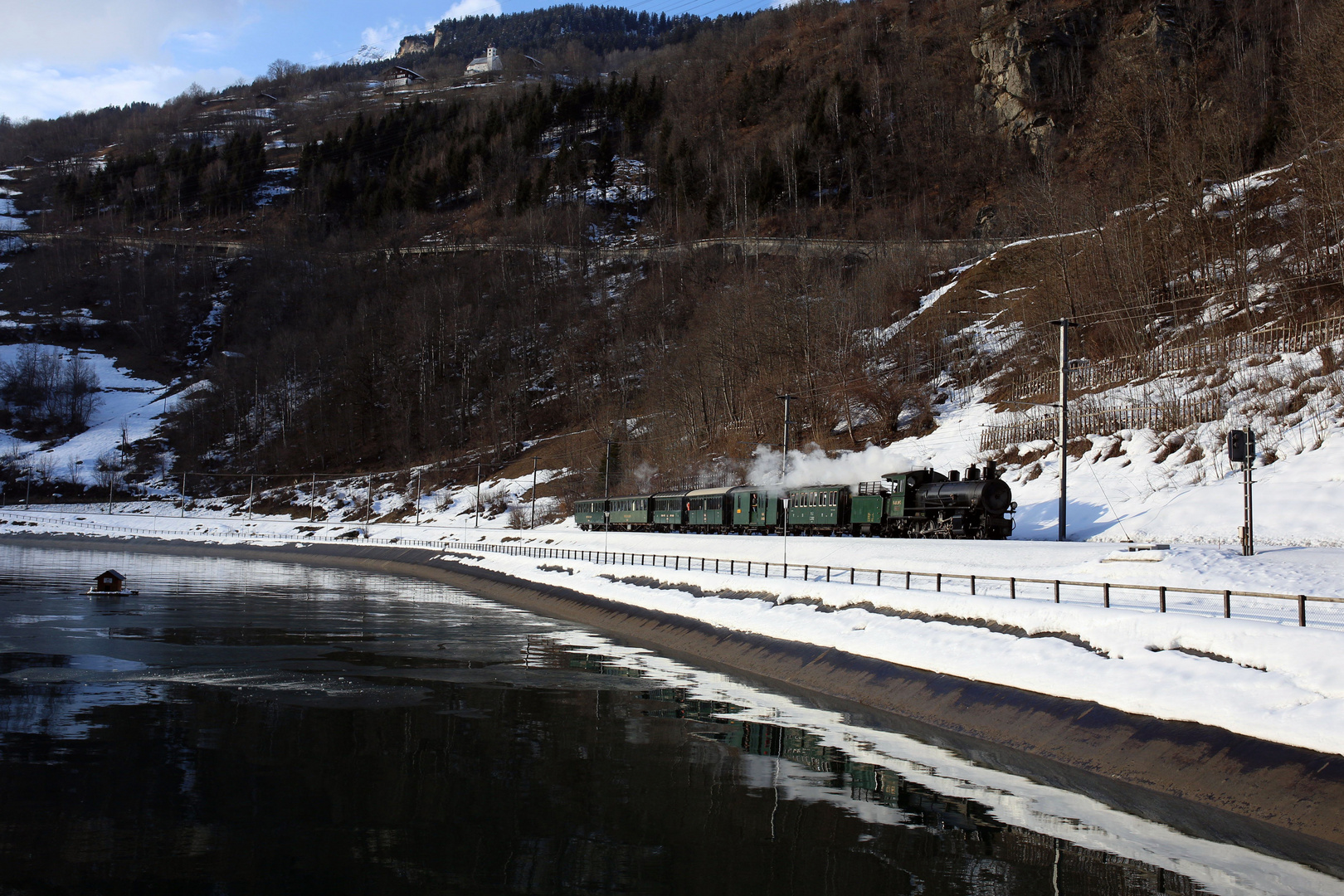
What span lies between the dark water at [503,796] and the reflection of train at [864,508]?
1974cm

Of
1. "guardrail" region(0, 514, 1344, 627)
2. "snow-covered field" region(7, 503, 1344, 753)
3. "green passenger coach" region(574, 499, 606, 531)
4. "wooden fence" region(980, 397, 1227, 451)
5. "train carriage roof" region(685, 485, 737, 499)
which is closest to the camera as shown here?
"snow-covered field" region(7, 503, 1344, 753)

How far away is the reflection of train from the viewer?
125 feet

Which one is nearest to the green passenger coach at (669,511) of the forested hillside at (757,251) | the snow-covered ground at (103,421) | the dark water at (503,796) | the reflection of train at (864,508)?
the reflection of train at (864,508)

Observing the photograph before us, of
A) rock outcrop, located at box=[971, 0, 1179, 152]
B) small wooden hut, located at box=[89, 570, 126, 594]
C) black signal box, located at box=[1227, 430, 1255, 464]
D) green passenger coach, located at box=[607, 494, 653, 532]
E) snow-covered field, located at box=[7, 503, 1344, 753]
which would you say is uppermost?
rock outcrop, located at box=[971, 0, 1179, 152]

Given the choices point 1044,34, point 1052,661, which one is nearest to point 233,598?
point 1052,661

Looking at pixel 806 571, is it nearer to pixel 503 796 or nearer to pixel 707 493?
pixel 503 796

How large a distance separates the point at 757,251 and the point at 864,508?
285 ft

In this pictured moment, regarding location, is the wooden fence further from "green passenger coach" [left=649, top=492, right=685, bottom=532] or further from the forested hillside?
"green passenger coach" [left=649, top=492, right=685, bottom=532]

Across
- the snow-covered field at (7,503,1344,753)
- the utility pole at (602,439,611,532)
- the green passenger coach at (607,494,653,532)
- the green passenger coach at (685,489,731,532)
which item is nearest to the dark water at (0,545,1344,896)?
the snow-covered field at (7,503,1344,753)

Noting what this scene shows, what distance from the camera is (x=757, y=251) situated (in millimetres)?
124562

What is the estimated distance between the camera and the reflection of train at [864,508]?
38156 millimetres

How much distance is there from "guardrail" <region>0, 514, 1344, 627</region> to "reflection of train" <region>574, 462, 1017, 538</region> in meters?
5.43

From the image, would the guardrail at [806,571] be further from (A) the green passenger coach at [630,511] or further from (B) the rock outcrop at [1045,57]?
(B) the rock outcrop at [1045,57]

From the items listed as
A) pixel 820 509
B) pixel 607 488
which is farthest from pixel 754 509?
pixel 607 488
